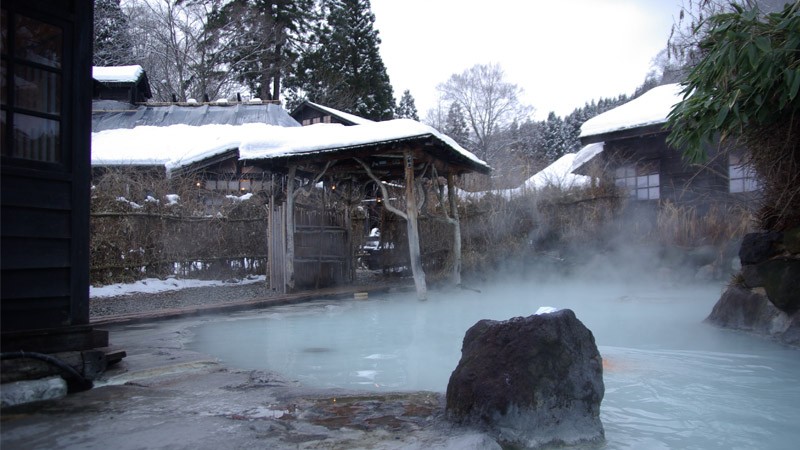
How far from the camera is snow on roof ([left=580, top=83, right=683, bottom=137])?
13.9 meters

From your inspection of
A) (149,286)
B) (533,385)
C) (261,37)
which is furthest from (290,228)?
(261,37)

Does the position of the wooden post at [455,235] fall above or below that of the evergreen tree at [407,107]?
below

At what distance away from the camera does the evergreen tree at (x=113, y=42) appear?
79.5 feet

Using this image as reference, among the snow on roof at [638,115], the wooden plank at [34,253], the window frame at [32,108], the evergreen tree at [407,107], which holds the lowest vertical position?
the wooden plank at [34,253]

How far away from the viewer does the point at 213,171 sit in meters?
17.7

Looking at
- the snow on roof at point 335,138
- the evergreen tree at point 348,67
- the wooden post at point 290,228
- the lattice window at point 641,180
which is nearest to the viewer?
the snow on roof at point 335,138

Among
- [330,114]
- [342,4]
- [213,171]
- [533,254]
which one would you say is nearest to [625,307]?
[533,254]

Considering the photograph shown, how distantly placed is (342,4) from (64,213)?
101 feet

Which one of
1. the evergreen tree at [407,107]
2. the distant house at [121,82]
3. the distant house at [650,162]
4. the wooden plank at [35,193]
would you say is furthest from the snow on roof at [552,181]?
the evergreen tree at [407,107]

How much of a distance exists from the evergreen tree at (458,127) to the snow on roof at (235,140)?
20934 mm

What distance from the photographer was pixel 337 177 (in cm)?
1230

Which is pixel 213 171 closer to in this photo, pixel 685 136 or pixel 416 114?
pixel 685 136

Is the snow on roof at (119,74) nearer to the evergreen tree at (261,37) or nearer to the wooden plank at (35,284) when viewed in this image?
the evergreen tree at (261,37)

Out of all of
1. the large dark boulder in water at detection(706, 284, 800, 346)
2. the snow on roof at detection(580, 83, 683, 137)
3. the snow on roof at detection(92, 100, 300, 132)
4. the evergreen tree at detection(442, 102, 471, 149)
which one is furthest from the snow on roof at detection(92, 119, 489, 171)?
the evergreen tree at detection(442, 102, 471, 149)
